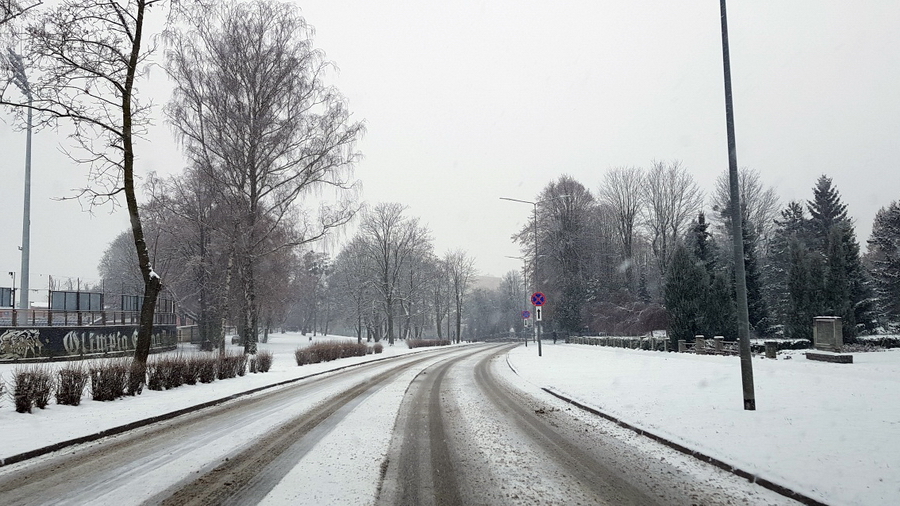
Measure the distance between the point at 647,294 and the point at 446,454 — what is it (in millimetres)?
45297

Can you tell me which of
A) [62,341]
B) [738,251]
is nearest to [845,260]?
[738,251]

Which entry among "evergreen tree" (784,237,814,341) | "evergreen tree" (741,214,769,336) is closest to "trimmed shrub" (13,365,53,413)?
"evergreen tree" (784,237,814,341)

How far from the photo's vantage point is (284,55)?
75.6 ft

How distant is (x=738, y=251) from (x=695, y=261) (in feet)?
80.7

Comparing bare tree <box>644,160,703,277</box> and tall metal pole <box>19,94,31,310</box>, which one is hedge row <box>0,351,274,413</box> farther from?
bare tree <box>644,160,703,277</box>

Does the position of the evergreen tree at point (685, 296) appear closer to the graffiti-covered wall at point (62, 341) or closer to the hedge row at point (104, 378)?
the hedge row at point (104, 378)

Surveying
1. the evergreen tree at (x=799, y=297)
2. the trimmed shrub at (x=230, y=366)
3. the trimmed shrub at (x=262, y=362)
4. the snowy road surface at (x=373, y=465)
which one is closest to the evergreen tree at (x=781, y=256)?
the evergreen tree at (x=799, y=297)

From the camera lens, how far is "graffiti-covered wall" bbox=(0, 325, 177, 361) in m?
21.9

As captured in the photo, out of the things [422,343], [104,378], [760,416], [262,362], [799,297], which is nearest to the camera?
[760,416]

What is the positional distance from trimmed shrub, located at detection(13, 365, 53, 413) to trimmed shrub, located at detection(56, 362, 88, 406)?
187 millimetres

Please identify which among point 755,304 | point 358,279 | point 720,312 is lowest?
point 720,312

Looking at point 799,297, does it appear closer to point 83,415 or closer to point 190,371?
point 190,371

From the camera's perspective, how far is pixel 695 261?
104 ft

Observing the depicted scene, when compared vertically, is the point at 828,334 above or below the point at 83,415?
above
